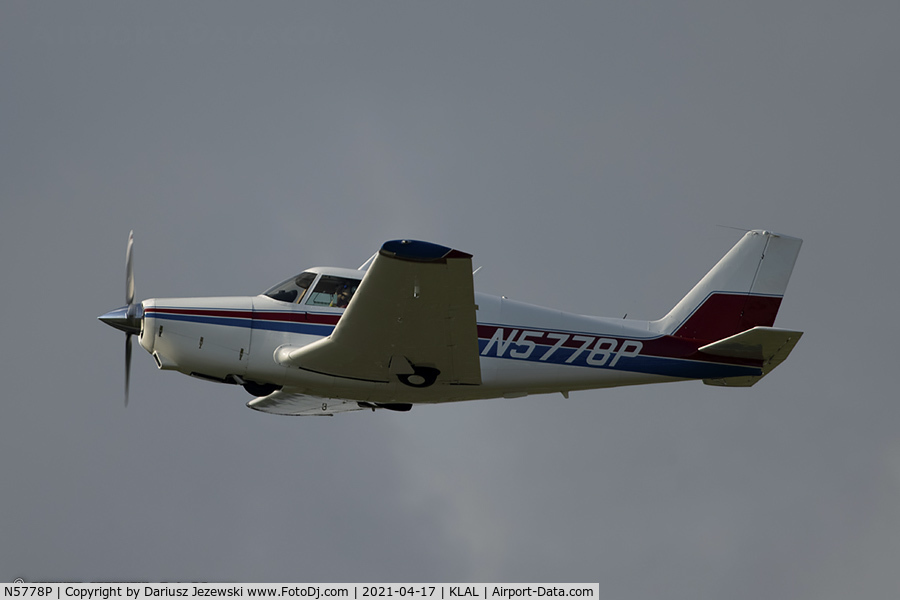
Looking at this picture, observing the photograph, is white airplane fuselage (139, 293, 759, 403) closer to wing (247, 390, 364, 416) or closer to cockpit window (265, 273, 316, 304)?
cockpit window (265, 273, 316, 304)

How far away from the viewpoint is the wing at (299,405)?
17.1 metres

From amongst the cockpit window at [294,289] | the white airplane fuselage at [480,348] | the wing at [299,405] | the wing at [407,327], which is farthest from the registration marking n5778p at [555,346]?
the wing at [299,405]

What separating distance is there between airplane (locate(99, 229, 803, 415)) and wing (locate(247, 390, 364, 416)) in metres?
1.47

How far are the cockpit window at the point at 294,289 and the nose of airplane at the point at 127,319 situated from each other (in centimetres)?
191

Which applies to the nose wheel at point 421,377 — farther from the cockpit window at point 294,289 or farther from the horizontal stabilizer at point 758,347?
the horizontal stabilizer at point 758,347

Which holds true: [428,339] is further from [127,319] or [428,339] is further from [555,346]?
[127,319]

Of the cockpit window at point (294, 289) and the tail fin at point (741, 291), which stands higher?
the tail fin at point (741, 291)

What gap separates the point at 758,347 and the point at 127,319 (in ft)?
31.3

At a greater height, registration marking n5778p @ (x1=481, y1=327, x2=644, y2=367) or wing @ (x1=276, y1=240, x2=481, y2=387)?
registration marking n5778p @ (x1=481, y1=327, x2=644, y2=367)

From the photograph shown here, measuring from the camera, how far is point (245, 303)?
1424 centimetres

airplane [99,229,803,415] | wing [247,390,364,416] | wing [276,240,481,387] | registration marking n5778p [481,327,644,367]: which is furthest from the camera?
wing [247,390,364,416]

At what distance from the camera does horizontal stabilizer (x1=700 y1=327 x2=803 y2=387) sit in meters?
14.6

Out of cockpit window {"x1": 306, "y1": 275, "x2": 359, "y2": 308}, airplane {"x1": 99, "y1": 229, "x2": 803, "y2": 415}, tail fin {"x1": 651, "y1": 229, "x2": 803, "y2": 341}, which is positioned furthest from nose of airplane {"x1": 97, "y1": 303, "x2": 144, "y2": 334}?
tail fin {"x1": 651, "y1": 229, "x2": 803, "y2": 341}

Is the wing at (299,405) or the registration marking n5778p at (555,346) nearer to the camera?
the registration marking n5778p at (555,346)
